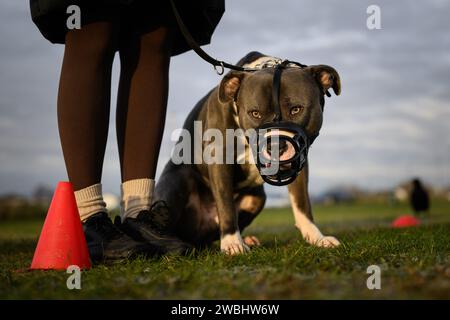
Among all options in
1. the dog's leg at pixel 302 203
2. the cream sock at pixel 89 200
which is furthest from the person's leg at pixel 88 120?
the dog's leg at pixel 302 203

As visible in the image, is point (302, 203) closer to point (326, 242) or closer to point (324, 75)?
point (326, 242)

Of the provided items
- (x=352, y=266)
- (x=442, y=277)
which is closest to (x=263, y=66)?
(x=352, y=266)

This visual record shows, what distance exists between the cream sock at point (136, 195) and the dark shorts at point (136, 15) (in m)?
1.01

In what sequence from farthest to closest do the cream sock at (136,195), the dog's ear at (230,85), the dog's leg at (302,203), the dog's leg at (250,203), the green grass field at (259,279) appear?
1. the dog's leg at (250,203)
2. the dog's leg at (302,203)
3. the dog's ear at (230,85)
4. the cream sock at (136,195)
5. the green grass field at (259,279)

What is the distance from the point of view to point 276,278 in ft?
6.23

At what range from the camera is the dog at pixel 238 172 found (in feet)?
10.3

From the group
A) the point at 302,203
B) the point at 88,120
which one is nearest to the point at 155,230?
the point at 88,120

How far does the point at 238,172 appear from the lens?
3.72 meters

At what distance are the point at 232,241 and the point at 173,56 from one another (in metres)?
1.51

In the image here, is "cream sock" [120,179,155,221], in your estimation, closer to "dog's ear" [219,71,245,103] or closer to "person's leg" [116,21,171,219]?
"person's leg" [116,21,171,219]

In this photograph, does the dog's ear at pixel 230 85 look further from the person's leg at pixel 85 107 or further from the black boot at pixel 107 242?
the black boot at pixel 107 242

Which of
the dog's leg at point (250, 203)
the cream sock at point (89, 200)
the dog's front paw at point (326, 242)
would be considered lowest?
the dog's front paw at point (326, 242)

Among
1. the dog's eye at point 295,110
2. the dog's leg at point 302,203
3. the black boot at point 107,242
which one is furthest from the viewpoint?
the dog's leg at point 302,203
